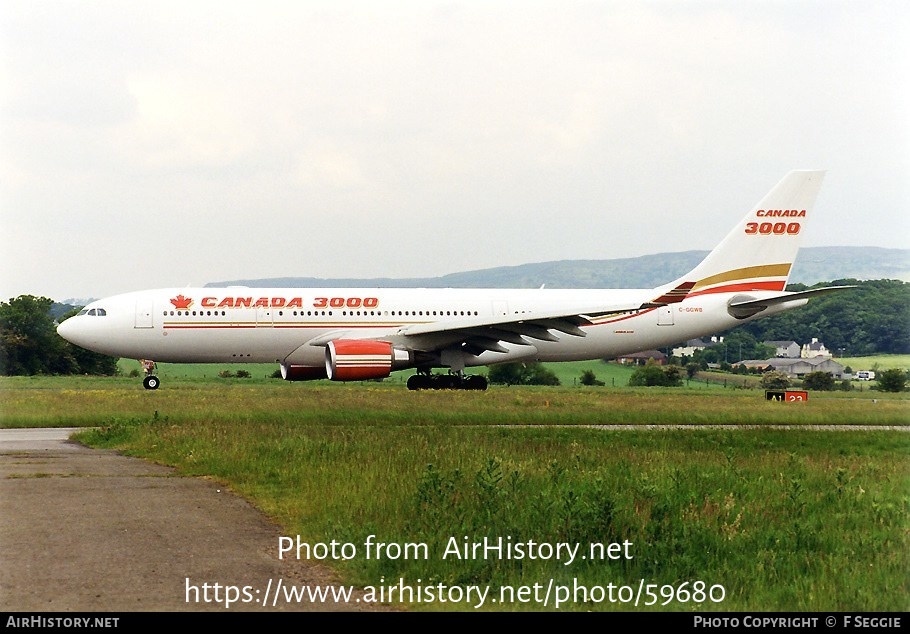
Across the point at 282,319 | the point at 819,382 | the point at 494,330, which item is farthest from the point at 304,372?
the point at 819,382

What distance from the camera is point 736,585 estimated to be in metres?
10.2

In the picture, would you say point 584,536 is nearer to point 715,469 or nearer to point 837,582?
point 837,582

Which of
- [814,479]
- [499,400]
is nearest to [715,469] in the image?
[814,479]

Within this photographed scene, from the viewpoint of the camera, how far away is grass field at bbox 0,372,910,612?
10.3 metres

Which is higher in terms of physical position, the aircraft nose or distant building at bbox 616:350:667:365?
the aircraft nose

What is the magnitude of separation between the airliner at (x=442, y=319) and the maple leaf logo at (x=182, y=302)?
0.03m

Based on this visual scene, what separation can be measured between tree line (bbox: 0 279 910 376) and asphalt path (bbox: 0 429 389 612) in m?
34.3

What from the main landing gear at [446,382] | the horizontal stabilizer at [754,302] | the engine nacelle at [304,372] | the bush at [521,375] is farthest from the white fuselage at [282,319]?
the bush at [521,375]

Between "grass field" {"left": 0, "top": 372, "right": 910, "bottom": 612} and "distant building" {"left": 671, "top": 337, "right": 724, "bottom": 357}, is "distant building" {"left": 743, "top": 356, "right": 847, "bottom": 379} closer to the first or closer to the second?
"distant building" {"left": 671, "top": 337, "right": 724, "bottom": 357}

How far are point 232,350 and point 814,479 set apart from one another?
23.8 m

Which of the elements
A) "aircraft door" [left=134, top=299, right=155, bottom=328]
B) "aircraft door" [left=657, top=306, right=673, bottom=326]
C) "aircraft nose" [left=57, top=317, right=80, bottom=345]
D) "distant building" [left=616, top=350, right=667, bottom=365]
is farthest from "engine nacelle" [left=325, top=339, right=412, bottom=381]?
"distant building" [left=616, top=350, right=667, bottom=365]

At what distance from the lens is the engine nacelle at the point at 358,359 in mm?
34062

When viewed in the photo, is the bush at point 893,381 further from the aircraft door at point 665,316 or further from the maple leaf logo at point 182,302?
the maple leaf logo at point 182,302

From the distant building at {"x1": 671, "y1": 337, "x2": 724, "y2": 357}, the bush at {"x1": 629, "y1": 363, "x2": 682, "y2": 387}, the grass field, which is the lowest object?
the grass field
